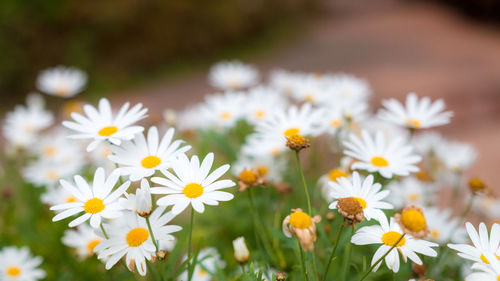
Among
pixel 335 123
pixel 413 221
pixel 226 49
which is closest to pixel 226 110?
pixel 335 123

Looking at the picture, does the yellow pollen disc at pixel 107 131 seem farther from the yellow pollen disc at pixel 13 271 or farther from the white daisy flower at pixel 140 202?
the yellow pollen disc at pixel 13 271

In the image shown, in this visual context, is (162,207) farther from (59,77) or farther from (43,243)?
(59,77)

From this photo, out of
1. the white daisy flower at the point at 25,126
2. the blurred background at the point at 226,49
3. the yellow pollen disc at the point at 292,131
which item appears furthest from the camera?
the blurred background at the point at 226,49

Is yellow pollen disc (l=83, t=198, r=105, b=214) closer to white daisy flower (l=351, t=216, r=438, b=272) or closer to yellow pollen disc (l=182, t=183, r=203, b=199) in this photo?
yellow pollen disc (l=182, t=183, r=203, b=199)

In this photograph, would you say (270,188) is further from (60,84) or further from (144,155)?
(60,84)

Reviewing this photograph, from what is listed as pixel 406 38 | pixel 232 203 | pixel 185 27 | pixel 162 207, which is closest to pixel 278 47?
pixel 185 27

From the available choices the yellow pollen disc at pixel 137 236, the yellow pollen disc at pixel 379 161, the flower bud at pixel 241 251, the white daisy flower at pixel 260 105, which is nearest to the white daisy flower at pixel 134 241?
the yellow pollen disc at pixel 137 236
